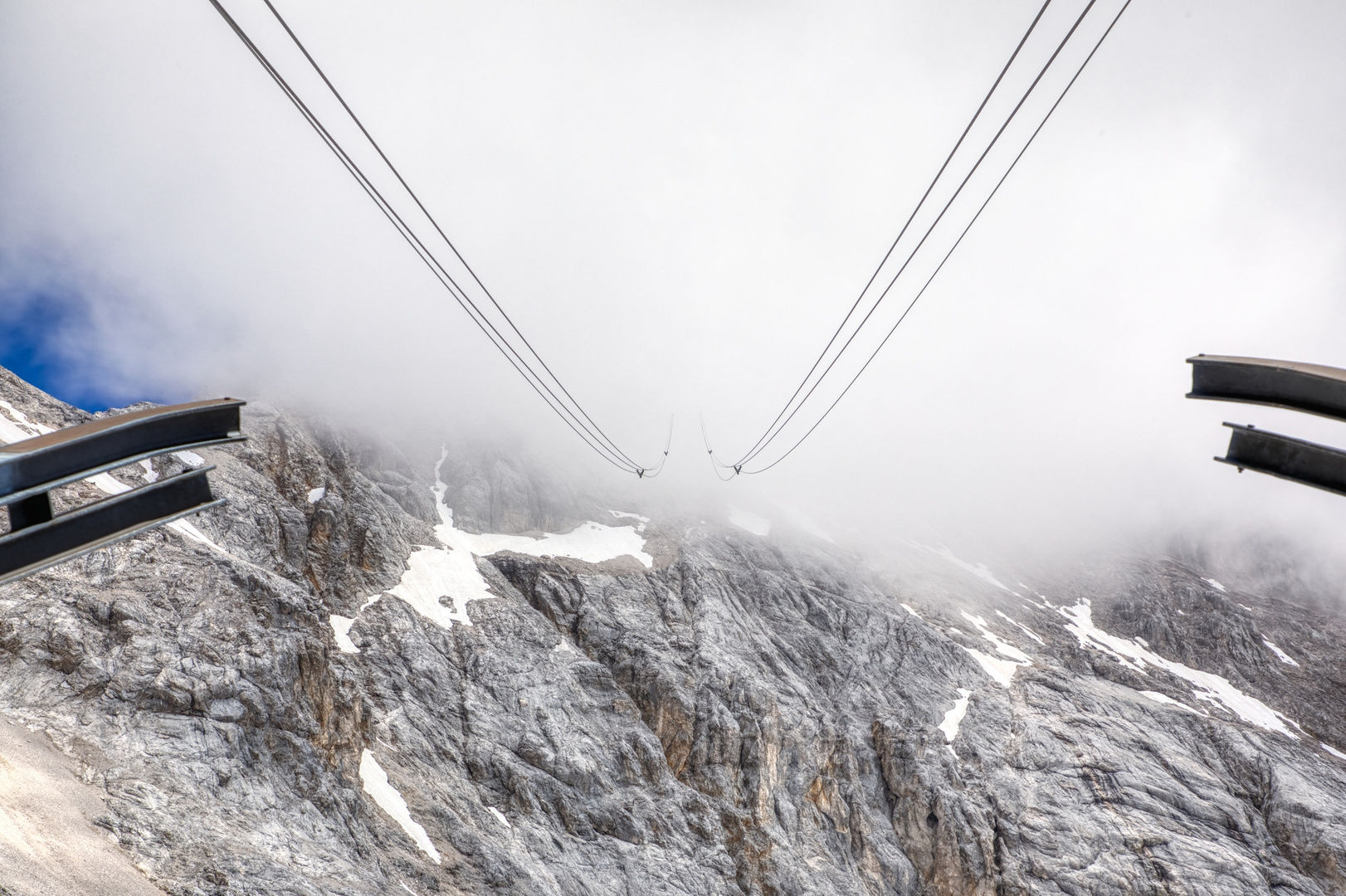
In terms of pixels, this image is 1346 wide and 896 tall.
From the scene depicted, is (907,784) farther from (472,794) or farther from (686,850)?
(472,794)

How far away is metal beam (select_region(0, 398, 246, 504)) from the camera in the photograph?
542cm

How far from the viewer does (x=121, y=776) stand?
22031 mm

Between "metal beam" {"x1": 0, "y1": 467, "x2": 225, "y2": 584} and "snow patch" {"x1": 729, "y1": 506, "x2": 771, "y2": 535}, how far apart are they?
72902 mm

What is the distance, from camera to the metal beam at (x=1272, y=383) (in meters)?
4.96

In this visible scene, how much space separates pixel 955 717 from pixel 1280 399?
5745 cm

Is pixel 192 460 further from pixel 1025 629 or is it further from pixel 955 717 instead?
pixel 1025 629

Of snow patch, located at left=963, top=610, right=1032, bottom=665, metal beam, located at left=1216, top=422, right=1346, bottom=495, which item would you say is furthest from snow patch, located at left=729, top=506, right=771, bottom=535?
metal beam, located at left=1216, top=422, right=1346, bottom=495

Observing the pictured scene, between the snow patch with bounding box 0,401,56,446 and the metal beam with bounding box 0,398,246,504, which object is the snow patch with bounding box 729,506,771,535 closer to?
the snow patch with bounding box 0,401,56,446

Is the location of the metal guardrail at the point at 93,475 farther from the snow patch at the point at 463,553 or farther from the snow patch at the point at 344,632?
the snow patch at the point at 463,553

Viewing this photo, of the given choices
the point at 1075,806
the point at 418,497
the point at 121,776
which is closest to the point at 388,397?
the point at 418,497

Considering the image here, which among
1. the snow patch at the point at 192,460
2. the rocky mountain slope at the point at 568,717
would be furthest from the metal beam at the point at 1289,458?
the snow patch at the point at 192,460

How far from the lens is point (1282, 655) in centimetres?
7962

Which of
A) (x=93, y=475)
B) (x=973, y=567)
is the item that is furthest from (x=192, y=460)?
(x=973, y=567)

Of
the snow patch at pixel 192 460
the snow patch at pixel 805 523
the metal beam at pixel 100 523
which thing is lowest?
the snow patch at pixel 805 523
